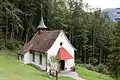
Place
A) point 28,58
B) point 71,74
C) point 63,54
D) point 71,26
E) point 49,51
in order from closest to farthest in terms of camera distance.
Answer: point 71,74, point 49,51, point 63,54, point 28,58, point 71,26

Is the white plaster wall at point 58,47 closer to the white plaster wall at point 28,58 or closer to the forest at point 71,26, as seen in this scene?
the white plaster wall at point 28,58

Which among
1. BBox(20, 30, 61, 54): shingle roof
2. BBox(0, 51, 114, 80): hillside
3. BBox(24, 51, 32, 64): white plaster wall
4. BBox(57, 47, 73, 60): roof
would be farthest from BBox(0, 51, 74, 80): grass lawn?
BBox(24, 51, 32, 64): white plaster wall

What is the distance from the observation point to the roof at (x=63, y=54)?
30469mm

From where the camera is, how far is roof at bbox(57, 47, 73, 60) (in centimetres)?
3047

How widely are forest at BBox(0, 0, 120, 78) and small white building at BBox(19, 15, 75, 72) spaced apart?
11.0m

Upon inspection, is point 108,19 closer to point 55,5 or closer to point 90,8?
point 90,8

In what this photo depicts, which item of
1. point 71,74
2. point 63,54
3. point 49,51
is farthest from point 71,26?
point 71,74

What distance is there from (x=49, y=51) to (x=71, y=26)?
25.0 metres

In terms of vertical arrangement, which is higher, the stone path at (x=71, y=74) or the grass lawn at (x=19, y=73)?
the grass lawn at (x=19, y=73)

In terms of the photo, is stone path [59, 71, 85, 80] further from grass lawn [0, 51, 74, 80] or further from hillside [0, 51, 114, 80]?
grass lawn [0, 51, 74, 80]

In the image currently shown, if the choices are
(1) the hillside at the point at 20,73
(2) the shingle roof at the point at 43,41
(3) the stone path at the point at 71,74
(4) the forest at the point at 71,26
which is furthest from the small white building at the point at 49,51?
(4) the forest at the point at 71,26

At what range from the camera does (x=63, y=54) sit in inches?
1221

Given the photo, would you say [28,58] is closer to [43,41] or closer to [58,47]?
[43,41]

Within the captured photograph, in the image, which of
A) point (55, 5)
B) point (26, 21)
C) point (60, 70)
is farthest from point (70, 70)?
point (55, 5)
